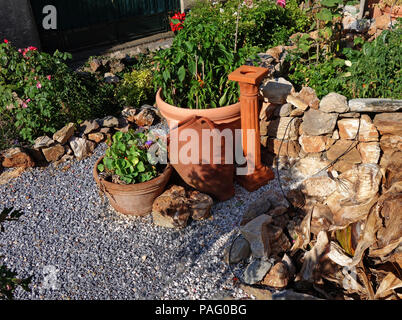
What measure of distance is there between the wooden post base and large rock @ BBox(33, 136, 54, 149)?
2.27 metres

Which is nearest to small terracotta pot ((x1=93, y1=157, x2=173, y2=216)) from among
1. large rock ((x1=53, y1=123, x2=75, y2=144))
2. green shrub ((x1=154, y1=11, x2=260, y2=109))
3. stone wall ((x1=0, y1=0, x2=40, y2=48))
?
green shrub ((x1=154, y1=11, x2=260, y2=109))

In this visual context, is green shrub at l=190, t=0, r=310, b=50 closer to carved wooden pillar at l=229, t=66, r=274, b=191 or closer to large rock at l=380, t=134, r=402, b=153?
carved wooden pillar at l=229, t=66, r=274, b=191

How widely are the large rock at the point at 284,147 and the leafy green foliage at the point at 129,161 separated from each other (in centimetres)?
142

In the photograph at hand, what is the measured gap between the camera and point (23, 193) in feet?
14.1

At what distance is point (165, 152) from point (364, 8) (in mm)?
4582

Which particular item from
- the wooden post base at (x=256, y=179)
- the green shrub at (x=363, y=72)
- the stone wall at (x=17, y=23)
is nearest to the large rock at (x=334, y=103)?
the green shrub at (x=363, y=72)

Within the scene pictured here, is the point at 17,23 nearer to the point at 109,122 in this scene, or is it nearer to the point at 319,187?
the point at 109,122

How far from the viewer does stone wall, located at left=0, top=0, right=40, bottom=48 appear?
236 inches

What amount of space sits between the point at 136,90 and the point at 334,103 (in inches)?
108

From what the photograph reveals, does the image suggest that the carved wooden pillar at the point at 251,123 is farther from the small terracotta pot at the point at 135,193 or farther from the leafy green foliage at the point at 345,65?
the leafy green foliage at the point at 345,65

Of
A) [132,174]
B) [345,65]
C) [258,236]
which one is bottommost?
[258,236]

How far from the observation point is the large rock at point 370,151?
3972 mm

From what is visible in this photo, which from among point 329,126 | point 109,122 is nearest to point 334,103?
point 329,126

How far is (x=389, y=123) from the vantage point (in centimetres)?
385
